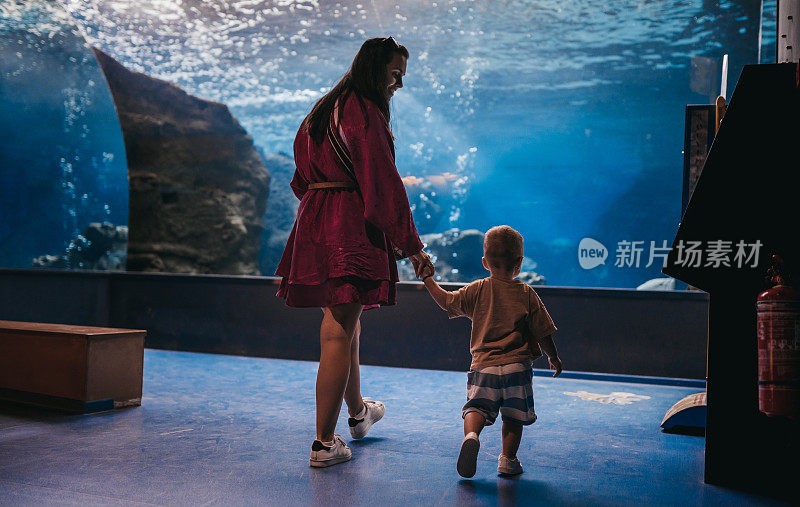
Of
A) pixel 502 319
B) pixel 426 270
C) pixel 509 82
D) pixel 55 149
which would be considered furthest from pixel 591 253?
pixel 55 149

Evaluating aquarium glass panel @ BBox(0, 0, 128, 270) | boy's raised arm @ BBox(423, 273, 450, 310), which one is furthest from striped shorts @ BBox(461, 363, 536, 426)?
aquarium glass panel @ BBox(0, 0, 128, 270)

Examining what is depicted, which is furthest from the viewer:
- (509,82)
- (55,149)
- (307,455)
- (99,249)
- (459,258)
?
(55,149)

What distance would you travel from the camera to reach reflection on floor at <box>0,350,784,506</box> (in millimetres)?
1671

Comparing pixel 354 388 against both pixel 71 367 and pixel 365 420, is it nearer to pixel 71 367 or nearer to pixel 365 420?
pixel 365 420

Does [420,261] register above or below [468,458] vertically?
above

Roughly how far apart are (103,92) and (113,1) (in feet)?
15.8

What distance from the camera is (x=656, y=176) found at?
10.3 meters

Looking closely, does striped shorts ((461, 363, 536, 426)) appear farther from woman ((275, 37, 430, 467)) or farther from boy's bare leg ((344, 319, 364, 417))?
boy's bare leg ((344, 319, 364, 417))

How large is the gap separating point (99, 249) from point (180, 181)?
4148 millimetres

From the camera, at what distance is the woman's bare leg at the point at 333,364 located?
1965mm

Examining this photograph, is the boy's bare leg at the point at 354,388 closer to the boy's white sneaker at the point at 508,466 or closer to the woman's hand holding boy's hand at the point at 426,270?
the woman's hand holding boy's hand at the point at 426,270

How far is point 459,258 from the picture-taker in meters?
9.11

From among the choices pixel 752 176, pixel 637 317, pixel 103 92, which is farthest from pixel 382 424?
pixel 103 92

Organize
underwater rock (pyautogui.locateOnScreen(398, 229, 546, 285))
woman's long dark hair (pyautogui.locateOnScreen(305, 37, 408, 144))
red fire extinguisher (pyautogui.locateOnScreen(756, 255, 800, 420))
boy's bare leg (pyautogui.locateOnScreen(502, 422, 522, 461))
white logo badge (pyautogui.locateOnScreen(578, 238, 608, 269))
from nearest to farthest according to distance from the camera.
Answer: red fire extinguisher (pyautogui.locateOnScreen(756, 255, 800, 420)) < boy's bare leg (pyautogui.locateOnScreen(502, 422, 522, 461)) < woman's long dark hair (pyautogui.locateOnScreen(305, 37, 408, 144)) < white logo badge (pyautogui.locateOnScreen(578, 238, 608, 269)) < underwater rock (pyautogui.locateOnScreen(398, 229, 546, 285))
